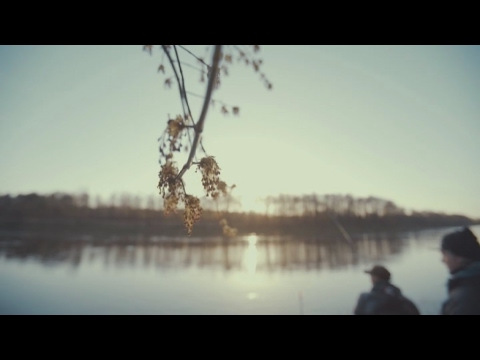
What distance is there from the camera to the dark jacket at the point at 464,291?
164 centimetres

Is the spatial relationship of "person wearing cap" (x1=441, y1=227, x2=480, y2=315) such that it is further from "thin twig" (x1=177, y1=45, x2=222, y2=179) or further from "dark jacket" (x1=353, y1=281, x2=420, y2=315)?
"thin twig" (x1=177, y1=45, x2=222, y2=179)

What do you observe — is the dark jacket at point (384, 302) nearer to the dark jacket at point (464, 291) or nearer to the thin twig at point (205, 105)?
the dark jacket at point (464, 291)

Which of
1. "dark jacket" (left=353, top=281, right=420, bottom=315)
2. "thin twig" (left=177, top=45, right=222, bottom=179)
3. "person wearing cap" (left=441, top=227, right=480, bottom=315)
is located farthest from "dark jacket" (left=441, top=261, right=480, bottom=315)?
"thin twig" (left=177, top=45, right=222, bottom=179)

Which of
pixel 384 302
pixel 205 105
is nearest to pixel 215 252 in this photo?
pixel 384 302

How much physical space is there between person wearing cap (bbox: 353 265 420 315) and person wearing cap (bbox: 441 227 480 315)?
23cm

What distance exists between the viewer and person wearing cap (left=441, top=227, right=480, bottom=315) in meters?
1.65

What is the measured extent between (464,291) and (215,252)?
5.38 meters

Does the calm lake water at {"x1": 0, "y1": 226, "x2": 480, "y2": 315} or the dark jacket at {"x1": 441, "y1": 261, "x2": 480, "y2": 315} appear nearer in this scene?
the dark jacket at {"x1": 441, "y1": 261, "x2": 480, "y2": 315}

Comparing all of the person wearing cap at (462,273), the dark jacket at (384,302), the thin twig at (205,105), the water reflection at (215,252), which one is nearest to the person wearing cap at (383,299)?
the dark jacket at (384,302)

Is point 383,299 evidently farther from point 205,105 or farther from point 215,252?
point 215,252

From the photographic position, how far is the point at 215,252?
21.5 ft
